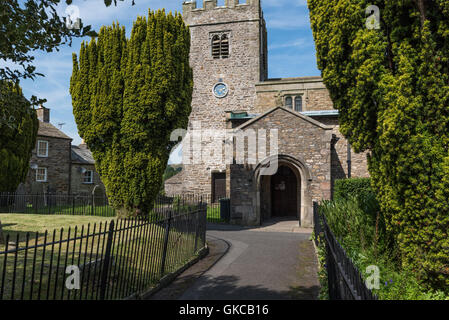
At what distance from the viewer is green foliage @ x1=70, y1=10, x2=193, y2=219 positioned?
37.2 feet

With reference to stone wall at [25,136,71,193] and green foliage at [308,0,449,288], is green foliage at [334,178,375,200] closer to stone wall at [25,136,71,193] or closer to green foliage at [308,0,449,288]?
green foliage at [308,0,449,288]

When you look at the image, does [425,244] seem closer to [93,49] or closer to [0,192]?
[93,49]

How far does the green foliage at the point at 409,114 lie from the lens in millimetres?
4945

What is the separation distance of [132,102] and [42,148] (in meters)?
18.9

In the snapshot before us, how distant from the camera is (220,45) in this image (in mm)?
27531

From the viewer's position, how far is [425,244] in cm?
503

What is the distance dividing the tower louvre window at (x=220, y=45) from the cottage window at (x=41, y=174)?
686 inches

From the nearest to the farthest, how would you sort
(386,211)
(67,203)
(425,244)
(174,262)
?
(425,244), (386,211), (174,262), (67,203)

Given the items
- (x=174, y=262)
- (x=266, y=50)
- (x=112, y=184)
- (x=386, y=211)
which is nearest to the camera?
(x=386, y=211)

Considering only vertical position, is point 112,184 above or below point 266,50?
below

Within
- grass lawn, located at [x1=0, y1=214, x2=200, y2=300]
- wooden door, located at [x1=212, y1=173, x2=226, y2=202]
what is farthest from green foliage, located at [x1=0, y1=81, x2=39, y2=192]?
wooden door, located at [x1=212, y1=173, x2=226, y2=202]

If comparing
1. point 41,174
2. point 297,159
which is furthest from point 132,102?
point 41,174

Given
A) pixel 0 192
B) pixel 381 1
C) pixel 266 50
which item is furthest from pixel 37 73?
pixel 266 50

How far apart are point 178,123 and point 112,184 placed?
3.32 metres
